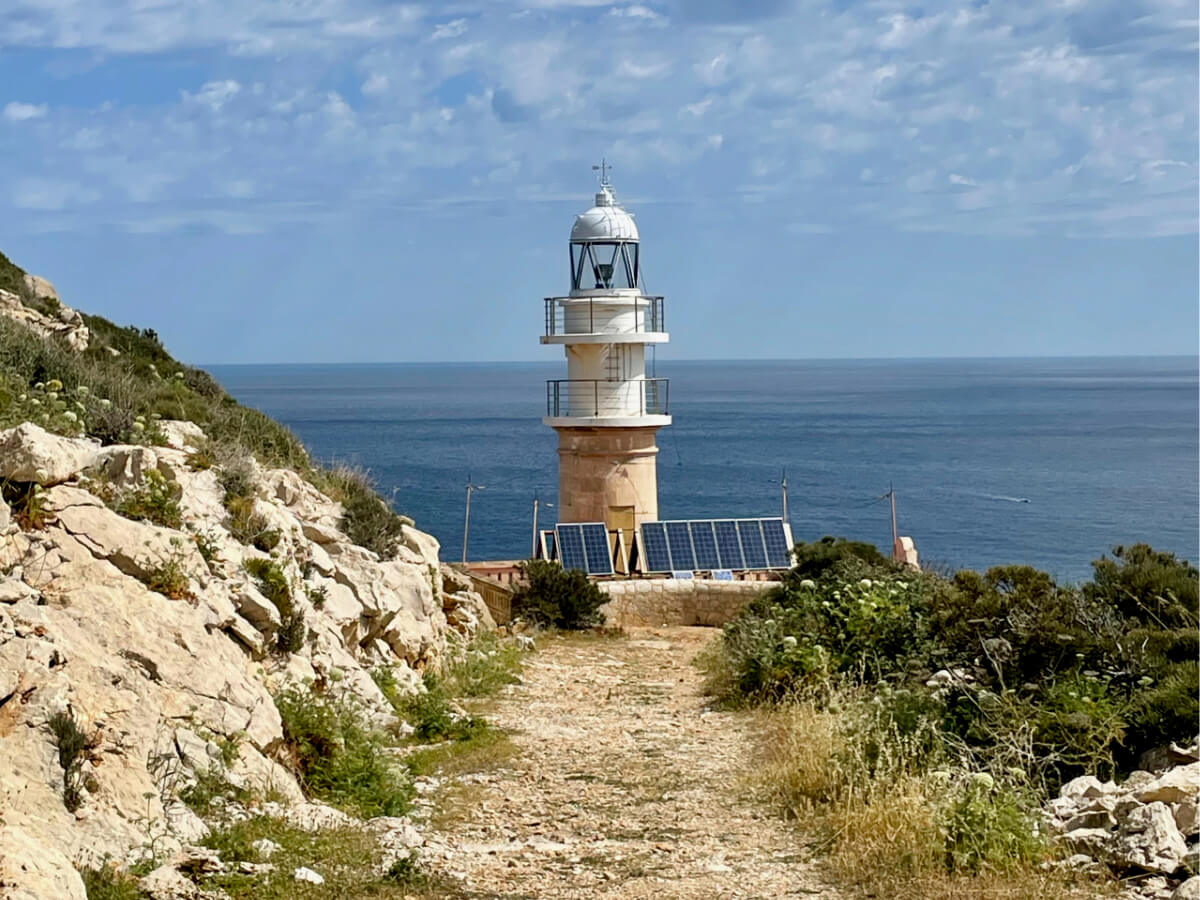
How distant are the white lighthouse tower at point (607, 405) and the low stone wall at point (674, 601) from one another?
10.2ft

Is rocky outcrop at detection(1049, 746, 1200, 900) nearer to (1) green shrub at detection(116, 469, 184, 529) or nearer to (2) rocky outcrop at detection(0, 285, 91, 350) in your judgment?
(1) green shrub at detection(116, 469, 184, 529)

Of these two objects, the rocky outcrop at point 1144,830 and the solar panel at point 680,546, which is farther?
the solar panel at point 680,546

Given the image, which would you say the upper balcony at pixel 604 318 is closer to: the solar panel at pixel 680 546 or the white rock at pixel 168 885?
the solar panel at pixel 680 546

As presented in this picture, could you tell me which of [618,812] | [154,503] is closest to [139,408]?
[154,503]

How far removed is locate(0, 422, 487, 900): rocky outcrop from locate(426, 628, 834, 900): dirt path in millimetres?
1215

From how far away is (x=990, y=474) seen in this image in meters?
84.6

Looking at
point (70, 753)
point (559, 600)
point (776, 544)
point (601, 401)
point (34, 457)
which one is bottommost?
point (559, 600)

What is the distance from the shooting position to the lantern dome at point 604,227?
22.8 m

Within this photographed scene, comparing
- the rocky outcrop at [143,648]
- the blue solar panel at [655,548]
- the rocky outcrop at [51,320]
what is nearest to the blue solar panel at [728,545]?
the blue solar panel at [655,548]

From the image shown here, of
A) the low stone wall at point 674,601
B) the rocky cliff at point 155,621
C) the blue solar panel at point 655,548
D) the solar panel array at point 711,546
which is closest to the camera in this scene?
the rocky cliff at point 155,621

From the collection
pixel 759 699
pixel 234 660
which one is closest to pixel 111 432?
pixel 234 660

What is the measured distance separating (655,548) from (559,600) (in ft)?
11.8

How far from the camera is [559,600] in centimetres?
1777

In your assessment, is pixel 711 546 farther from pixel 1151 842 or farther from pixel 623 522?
pixel 1151 842
